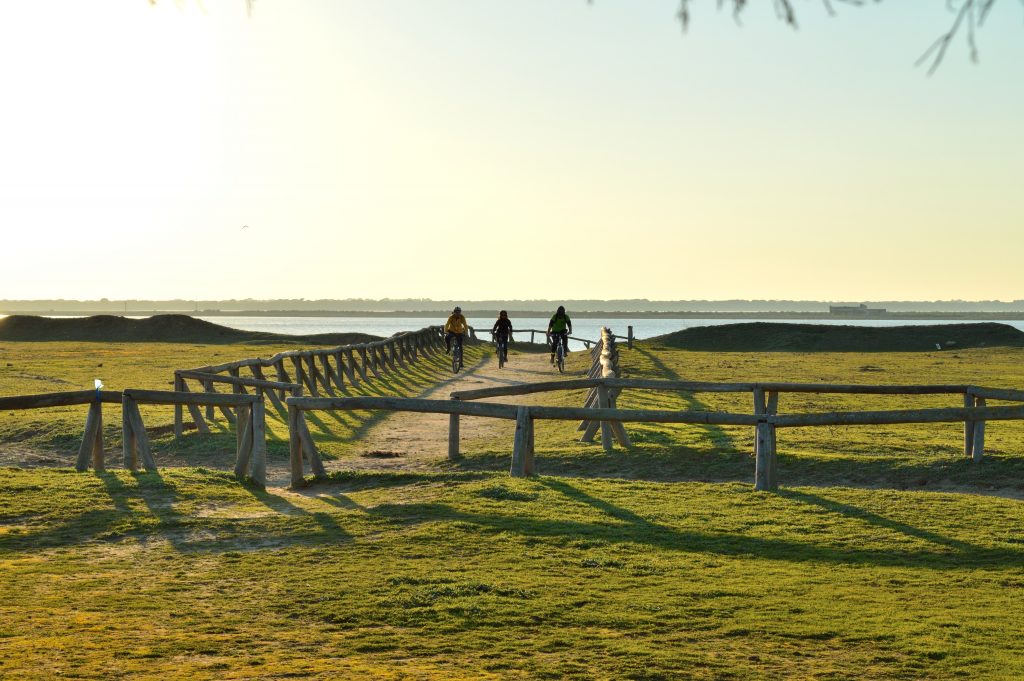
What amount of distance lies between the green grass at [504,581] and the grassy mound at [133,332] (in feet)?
170

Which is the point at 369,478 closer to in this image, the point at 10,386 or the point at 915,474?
the point at 915,474

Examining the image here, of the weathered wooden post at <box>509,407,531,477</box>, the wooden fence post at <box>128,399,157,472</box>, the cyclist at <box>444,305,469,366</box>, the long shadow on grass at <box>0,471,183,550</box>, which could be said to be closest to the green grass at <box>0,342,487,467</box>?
the cyclist at <box>444,305,469,366</box>

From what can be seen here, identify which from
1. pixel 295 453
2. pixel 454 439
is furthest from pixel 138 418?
pixel 454 439

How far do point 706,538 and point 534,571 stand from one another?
6.81 ft

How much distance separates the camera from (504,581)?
8.70 meters

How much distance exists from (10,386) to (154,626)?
21.9 metres

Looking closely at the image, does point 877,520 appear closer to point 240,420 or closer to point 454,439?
point 454,439

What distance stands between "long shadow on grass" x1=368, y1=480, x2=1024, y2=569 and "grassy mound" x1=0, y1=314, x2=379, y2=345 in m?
52.1

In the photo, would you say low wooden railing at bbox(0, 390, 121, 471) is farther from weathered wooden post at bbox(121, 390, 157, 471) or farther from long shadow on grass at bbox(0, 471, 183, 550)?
long shadow on grass at bbox(0, 471, 183, 550)

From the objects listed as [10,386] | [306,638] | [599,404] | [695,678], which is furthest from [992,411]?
[10,386]

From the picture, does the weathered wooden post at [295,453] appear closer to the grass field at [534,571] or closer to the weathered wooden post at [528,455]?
the grass field at [534,571]

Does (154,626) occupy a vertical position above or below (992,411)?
below

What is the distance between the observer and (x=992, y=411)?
13.5 metres

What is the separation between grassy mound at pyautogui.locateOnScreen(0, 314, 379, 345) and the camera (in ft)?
209
